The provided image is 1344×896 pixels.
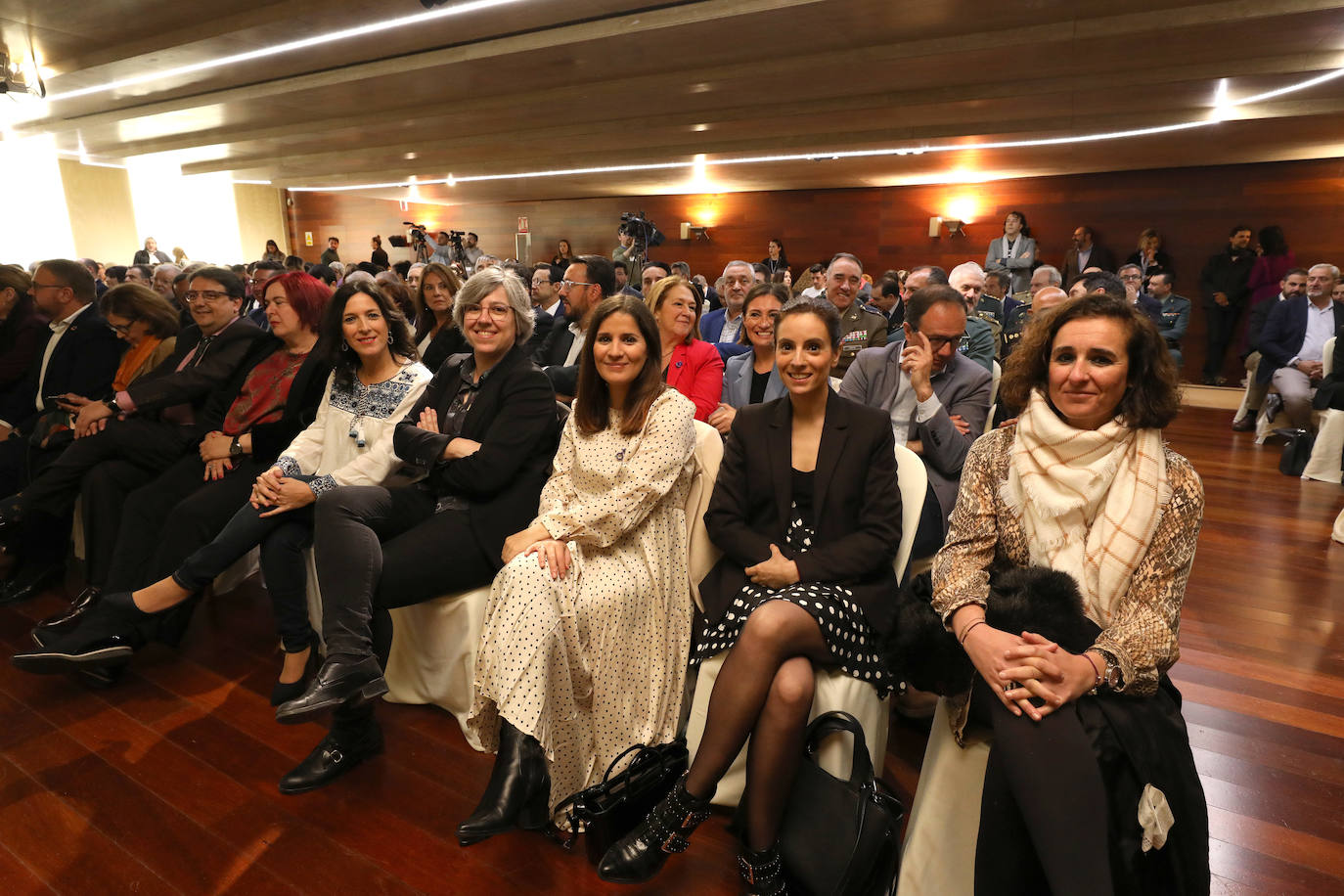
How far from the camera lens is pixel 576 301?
3.96 meters

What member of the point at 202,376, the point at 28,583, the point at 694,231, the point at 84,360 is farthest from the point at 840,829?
the point at 694,231

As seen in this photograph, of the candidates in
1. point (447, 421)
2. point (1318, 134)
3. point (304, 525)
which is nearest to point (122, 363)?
point (304, 525)

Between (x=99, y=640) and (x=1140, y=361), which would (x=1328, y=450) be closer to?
(x=1140, y=361)

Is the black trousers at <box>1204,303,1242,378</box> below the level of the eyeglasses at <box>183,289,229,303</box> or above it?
below

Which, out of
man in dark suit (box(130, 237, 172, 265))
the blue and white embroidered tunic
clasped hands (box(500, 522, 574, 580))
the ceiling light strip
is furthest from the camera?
man in dark suit (box(130, 237, 172, 265))

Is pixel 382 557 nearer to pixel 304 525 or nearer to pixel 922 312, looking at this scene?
pixel 304 525

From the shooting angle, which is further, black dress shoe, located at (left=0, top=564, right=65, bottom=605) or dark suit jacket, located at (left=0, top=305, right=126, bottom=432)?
dark suit jacket, located at (left=0, top=305, right=126, bottom=432)

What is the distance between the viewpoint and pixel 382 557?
217 centimetres

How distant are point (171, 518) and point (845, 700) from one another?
230 cm

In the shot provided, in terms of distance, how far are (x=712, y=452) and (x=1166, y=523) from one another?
1133mm

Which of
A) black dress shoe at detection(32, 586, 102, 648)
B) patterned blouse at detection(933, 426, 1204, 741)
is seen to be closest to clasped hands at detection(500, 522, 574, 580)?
patterned blouse at detection(933, 426, 1204, 741)

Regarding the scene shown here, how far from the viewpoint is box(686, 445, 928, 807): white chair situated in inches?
67.9

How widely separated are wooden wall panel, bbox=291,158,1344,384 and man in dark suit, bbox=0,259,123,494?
946 cm

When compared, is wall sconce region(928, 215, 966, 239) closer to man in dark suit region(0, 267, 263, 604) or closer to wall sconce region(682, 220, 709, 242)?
wall sconce region(682, 220, 709, 242)
